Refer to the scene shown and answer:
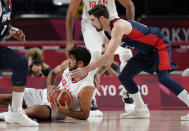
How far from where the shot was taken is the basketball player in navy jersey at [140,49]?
518cm

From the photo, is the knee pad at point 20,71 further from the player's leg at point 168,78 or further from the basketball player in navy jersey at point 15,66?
the player's leg at point 168,78

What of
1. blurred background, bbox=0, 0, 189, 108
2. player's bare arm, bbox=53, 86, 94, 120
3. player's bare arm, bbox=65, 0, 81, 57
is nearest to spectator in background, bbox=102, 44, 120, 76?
blurred background, bbox=0, 0, 189, 108

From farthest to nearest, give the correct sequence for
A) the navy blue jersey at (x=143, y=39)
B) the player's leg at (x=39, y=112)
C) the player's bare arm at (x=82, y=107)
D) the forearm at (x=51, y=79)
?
1. the forearm at (x=51, y=79)
2. the navy blue jersey at (x=143, y=39)
3. the player's leg at (x=39, y=112)
4. the player's bare arm at (x=82, y=107)

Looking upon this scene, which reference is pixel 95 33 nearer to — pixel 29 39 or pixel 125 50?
pixel 125 50

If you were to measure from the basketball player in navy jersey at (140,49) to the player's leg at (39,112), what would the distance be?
1.02m

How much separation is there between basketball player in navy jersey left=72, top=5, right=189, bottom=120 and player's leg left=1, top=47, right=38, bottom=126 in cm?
109

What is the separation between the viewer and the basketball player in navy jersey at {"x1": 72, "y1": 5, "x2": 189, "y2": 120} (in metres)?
5.18

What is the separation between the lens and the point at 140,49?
5504mm

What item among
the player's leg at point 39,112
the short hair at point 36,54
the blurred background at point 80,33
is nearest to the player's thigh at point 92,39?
the player's leg at point 39,112

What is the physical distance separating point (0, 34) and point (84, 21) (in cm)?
181

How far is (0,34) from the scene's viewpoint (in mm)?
4641

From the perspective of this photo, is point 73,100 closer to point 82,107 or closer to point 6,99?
point 82,107

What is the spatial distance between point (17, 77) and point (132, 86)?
1.72m

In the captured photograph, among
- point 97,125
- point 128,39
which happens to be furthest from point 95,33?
point 97,125
